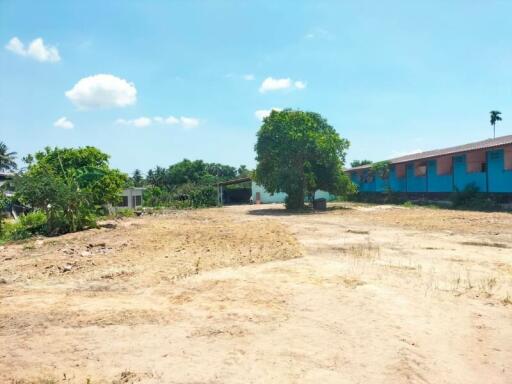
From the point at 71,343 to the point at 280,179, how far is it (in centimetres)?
2303

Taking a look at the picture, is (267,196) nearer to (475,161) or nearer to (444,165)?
(444,165)

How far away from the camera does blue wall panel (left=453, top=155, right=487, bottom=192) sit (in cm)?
2527

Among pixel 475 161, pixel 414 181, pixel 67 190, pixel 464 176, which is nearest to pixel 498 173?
pixel 475 161

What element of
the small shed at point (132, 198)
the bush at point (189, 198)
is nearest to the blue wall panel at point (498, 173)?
the bush at point (189, 198)

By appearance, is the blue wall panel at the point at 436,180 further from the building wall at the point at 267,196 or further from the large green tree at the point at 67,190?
the large green tree at the point at 67,190

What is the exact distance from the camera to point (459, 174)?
90.1 feet

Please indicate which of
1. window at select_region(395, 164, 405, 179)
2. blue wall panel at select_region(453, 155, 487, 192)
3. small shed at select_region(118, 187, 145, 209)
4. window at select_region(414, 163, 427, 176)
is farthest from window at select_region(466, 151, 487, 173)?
small shed at select_region(118, 187, 145, 209)

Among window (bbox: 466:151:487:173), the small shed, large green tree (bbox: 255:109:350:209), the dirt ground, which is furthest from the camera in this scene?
the small shed

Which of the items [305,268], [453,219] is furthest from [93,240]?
[453,219]

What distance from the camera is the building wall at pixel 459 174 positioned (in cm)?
2353

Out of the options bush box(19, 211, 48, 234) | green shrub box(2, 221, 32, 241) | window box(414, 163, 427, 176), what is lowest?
green shrub box(2, 221, 32, 241)

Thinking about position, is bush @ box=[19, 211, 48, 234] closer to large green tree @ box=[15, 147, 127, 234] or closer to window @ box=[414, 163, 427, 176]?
large green tree @ box=[15, 147, 127, 234]

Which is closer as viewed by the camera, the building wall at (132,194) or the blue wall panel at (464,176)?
the blue wall panel at (464,176)

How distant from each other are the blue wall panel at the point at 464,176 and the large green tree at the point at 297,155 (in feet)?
23.1
